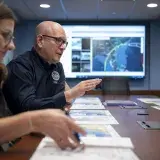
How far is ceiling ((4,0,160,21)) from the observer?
514 cm

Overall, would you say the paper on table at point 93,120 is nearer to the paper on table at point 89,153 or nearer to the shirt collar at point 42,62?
the paper on table at point 89,153

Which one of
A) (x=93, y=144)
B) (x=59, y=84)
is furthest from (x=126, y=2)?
(x=93, y=144)

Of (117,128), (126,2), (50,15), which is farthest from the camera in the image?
(50,15)

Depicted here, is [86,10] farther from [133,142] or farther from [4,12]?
[133,142]

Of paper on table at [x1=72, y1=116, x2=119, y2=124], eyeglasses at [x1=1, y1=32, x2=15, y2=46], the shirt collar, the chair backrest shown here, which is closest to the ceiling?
the chair backrest

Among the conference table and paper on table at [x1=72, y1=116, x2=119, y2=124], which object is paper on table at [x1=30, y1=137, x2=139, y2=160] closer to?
the conference table

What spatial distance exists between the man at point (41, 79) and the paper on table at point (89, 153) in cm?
80

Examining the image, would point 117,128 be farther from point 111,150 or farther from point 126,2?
point 126,2

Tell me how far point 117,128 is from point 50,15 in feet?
16.5

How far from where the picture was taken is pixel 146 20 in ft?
21.2

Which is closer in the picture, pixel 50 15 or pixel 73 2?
pixel 73 2

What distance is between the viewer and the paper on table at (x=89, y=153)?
0.84 metres

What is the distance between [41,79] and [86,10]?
3764 millimetres

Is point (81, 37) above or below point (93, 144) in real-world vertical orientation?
above
